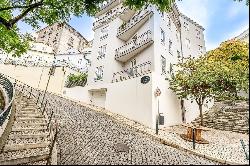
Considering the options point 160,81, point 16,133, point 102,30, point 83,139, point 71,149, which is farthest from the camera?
point 102,30

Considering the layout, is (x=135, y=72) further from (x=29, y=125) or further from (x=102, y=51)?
(x=29, y=125)

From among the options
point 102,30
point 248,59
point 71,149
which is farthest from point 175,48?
point 248,59

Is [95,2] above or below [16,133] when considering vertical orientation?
above

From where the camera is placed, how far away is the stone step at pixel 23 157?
695 centimetres

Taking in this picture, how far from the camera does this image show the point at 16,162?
6.98m

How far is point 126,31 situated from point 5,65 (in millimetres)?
18067

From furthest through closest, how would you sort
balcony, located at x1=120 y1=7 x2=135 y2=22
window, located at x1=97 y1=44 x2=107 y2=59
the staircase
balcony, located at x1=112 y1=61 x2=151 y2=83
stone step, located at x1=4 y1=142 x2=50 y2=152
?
window, located at x1=97 y1=44 x2=107 y2=59 < balcony, located at x1=120 y1=7 x2=135 y2=22 < balcony, located at x1=112 y1=61 x2=151 y2=83 < stone step, located at x1=4 y1=142 x2=50 y2=152 < the staircase

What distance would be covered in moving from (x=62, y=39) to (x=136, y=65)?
36.6m

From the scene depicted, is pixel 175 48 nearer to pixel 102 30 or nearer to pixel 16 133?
pixel 102 30

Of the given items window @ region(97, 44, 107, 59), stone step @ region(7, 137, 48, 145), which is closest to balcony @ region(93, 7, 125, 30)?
window @ region(97, 44, 107, 59)

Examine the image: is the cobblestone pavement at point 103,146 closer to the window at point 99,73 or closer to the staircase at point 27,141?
the staircase at point 27,141

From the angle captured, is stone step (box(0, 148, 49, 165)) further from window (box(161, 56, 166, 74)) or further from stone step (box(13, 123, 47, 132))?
window (box(161, 56, 166, 74))

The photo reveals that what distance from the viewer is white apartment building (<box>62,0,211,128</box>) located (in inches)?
659

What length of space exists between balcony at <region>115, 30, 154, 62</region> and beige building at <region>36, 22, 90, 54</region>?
27854mm
